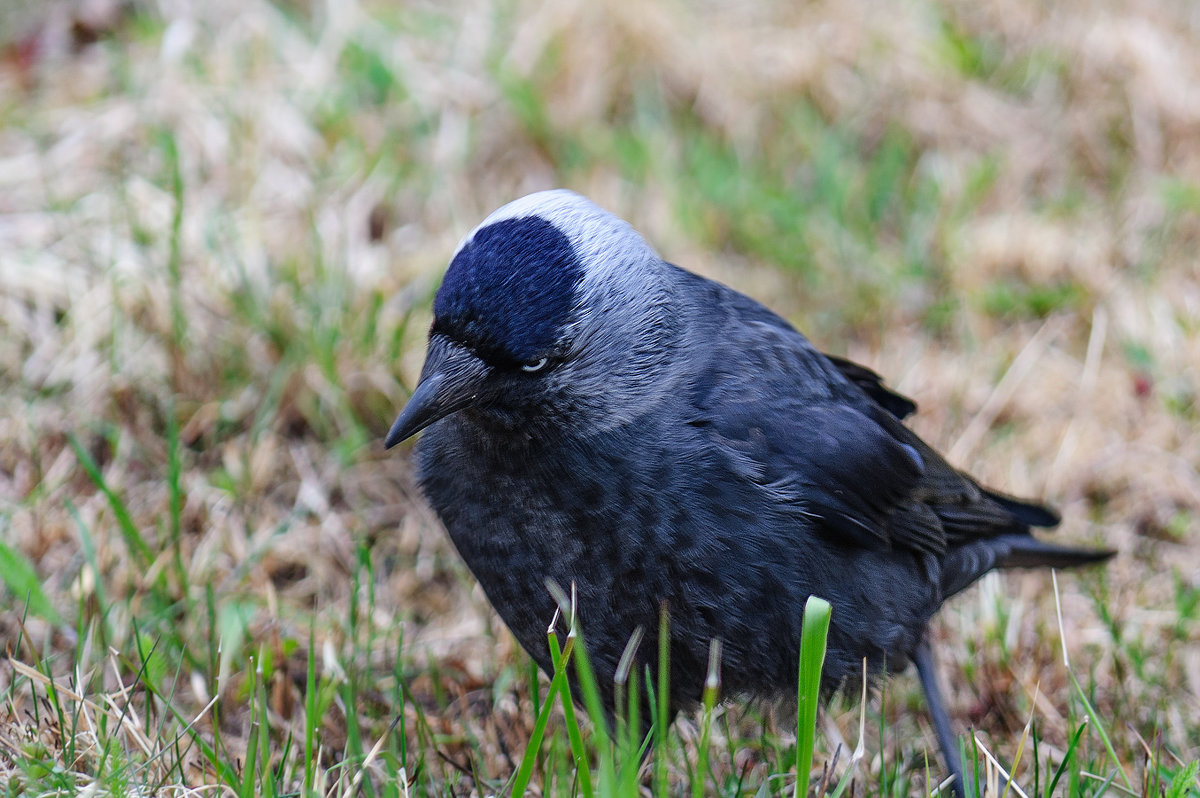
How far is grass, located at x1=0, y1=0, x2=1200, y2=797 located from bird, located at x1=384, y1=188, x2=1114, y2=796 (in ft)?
0.78

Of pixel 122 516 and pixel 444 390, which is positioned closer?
pixel 444 390

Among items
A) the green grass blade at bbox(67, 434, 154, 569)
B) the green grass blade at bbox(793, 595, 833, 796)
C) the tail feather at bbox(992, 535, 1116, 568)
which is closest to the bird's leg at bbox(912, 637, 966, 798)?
the tail feather at bbox(992, 535, 1116, 568)

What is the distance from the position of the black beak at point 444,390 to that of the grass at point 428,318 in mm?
637

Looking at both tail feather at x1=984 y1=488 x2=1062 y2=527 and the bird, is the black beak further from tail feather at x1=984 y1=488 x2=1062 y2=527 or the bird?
tail feather at x1=984 y1=488 x2=1062 y2=527

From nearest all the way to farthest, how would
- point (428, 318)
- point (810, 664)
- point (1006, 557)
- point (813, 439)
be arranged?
point (810, 664), point (813, 439), point (1006, 557), point (428, 318)

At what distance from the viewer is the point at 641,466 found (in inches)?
119

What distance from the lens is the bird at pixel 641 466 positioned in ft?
9.86

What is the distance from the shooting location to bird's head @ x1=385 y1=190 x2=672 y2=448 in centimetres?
299

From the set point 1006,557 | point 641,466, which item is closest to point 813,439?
point 641,466

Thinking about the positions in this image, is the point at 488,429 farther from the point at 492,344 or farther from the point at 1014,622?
the point at 1014,622

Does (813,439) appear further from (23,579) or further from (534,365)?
(23,579)

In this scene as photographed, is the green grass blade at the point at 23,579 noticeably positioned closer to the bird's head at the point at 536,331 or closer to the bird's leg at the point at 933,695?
the bird's head at the point at 536,331

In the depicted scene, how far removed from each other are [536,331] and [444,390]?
259 millimetres

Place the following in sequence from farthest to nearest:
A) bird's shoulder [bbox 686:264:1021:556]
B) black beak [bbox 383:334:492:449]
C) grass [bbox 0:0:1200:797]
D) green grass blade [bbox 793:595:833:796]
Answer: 1. grass [bbox 0:0:1200:797]
2. bird's shoulder [bbox 686:264:1021:556]
3. black beak [bbox 383:334:492:449]
4. green grass blade [bbox 793:595:833:796]
